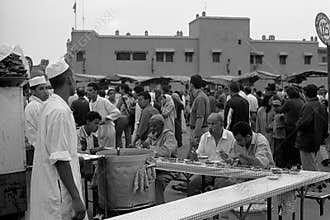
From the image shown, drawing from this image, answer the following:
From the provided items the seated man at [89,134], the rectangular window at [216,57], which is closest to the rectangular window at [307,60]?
the rectangular window at [216,57]

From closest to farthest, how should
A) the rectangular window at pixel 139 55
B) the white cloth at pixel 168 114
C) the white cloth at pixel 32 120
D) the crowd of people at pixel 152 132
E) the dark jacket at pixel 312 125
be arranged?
the crowd of people at pixel 152 132, the white cloth at pixel 32 120, the dark jacket at pixel 312 125, the white cloth at pixel 168 114, the rectangular window at pixel 139 55

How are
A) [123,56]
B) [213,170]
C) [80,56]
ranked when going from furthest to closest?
[123,56] < [80,56] < [213,170]

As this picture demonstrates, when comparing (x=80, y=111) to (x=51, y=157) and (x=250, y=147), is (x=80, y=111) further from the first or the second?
(x=51, y=157)

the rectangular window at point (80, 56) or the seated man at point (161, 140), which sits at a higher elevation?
the rectangular window at point (80, 56)

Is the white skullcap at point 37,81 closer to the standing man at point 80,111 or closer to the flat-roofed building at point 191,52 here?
the standing man at point 80,111

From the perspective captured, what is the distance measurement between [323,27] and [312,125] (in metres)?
1.45

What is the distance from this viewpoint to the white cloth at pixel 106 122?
8.23 meters

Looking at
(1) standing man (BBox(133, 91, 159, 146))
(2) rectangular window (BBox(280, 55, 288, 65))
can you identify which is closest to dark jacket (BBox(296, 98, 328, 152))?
(1) standing man (BBox(133, 91, 159, 146))

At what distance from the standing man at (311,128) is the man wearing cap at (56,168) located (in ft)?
15.8

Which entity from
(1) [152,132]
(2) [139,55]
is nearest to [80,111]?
(1) [152,132]

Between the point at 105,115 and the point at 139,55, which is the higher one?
the point at 139,55

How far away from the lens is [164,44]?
43312 mm

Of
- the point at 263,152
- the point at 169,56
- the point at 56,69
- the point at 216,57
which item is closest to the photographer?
the point at 56,69

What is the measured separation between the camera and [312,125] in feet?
24.0
